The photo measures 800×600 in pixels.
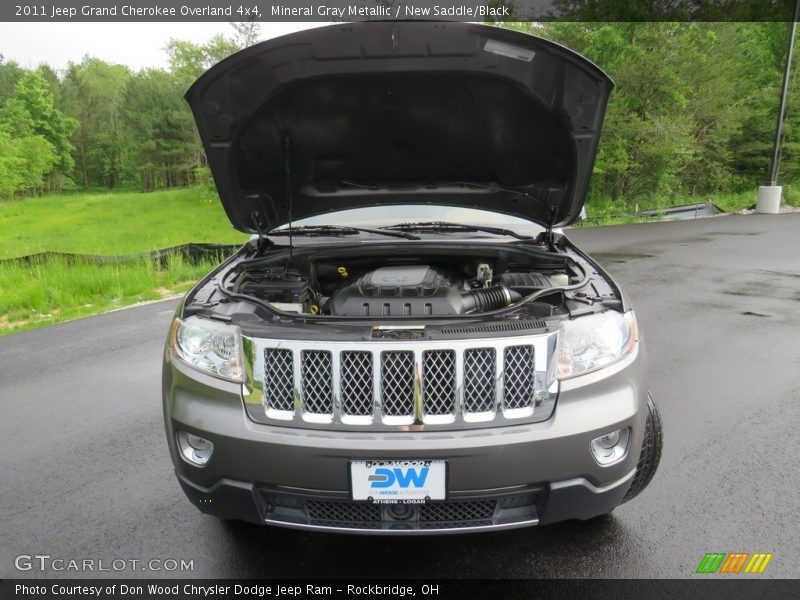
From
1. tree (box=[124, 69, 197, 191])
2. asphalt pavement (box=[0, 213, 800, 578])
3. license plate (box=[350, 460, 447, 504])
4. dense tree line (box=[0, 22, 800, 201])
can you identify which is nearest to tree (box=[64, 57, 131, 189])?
tree (box=[124, 69, 197, 191])

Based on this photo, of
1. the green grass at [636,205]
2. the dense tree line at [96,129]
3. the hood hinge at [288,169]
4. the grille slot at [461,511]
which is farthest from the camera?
the dense tree line at [96,129]

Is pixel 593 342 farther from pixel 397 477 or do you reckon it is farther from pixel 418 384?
pixel 397 477

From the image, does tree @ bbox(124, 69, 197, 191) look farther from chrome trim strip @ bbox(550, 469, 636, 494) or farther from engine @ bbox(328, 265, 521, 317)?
chrome trim strip @ bbox(550, 469, 636, 494)

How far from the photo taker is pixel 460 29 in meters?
2.47

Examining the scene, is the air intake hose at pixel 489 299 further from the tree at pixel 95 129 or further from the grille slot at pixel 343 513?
the tree at pixel 95 129

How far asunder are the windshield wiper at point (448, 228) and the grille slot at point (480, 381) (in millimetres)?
1449

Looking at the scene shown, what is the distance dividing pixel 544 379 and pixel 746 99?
25.1 metres

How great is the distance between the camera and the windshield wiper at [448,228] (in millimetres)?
3340

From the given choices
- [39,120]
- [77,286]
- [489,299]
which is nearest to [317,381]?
[489,299]

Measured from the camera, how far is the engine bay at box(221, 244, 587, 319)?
8.52 ft

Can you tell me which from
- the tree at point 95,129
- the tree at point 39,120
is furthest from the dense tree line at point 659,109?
the tree at point 95,129

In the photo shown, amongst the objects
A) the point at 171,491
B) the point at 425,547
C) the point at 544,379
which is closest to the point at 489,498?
the point at 544,379

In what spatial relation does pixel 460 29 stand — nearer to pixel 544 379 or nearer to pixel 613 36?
pixel 544 379

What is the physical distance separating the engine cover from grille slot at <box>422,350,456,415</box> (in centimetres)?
→ 42
